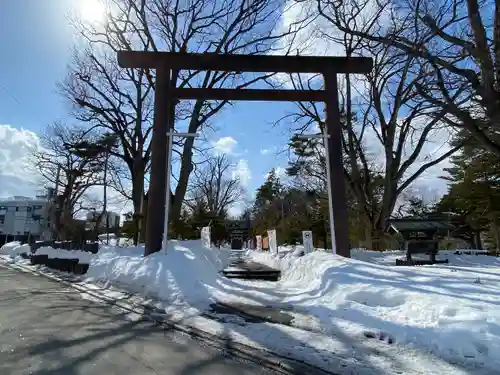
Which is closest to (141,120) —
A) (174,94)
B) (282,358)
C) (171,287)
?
(174,94)

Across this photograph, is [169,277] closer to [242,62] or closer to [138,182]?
[242,62]

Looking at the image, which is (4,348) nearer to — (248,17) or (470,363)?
(470,363)

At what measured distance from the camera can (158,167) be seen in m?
12.3

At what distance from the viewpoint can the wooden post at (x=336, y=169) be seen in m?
12.4

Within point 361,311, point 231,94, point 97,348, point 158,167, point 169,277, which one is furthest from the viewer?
point 231,94

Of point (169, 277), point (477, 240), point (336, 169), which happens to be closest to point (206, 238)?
point (336, 169)

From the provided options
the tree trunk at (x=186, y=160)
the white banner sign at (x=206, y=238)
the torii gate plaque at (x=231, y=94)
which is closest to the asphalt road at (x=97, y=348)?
the torii gate plaque at (x=231, y=94)

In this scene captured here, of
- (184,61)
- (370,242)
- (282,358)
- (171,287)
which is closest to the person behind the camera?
(282,358)

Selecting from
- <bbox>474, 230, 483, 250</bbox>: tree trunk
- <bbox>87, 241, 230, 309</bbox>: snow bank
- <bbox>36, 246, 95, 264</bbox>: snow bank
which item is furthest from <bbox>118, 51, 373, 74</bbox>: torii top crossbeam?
<bbox>474, 230, 483, 250</bbox>: tree trunk

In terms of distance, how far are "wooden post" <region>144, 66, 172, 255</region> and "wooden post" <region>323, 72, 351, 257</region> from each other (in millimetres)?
5106

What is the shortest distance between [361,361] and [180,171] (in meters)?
17.3

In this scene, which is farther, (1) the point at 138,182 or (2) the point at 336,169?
(1) the point at 138,182

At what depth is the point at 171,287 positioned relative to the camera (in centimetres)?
944

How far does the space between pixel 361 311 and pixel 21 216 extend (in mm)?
85274
